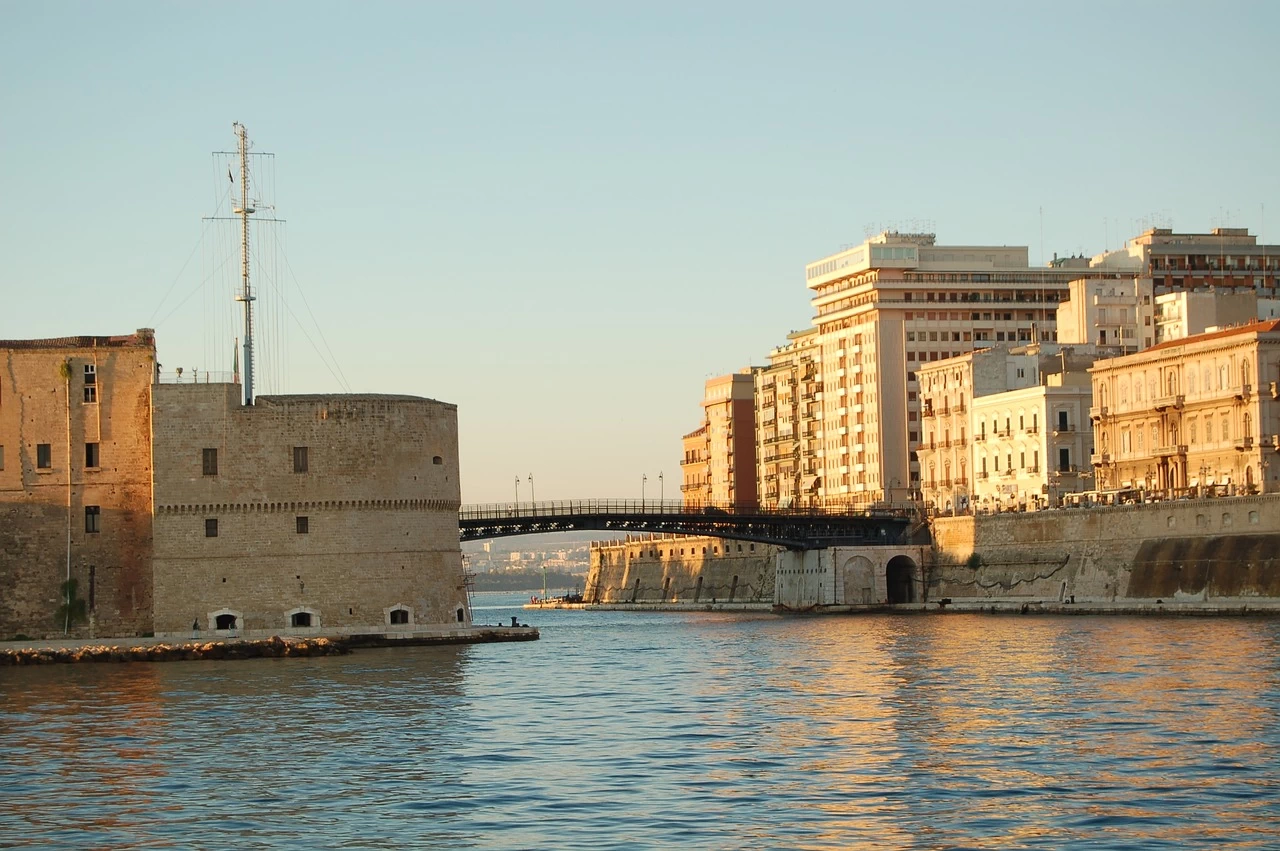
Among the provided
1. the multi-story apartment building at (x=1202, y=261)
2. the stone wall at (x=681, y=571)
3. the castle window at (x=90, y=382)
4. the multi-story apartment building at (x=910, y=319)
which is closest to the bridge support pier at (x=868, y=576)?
A: the stone wall at (x=681, y=571)

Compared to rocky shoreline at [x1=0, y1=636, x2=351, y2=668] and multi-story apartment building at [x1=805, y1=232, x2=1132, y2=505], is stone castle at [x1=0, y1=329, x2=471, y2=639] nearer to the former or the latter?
rocky shoreline at [x1=0, y1=636, x2=351, y2=668]

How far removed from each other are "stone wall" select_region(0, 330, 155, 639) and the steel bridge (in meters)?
20.6

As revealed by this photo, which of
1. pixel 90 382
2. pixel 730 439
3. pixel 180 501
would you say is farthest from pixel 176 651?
pixel 730 439

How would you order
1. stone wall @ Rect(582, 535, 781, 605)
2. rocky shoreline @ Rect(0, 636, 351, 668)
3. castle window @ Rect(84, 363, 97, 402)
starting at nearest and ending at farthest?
rocky shoreline @ Rect(0, 636, 351, 668), castle window @ Rect(84, 363, 97, 402), stone wall @ Rect(582, 535, 781, 605)

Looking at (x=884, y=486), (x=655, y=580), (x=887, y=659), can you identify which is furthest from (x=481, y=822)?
(x=655, y=580)

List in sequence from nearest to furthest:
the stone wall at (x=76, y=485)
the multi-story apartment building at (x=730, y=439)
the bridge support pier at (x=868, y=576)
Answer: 1. the stone wall at (x=76, y=485)
2. the bridge support pier at (x=868, y=576)
3. the multi-story apartment building at (x=730, y=439)

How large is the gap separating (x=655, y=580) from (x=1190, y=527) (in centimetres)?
6565

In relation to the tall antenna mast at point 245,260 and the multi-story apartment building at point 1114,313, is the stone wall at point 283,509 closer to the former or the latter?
the tall antenna mast at point 245,260

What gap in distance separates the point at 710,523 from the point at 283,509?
3536 centimetres

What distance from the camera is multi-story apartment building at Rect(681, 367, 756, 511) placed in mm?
154875

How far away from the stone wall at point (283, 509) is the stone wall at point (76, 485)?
131 cm

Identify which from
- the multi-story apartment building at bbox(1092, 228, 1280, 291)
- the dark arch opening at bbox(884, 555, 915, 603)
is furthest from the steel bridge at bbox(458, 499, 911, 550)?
the multi-story apartment building at bbox(1092, 228, 1280, 291)

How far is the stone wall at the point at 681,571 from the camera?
11794cm

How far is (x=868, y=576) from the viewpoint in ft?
307
